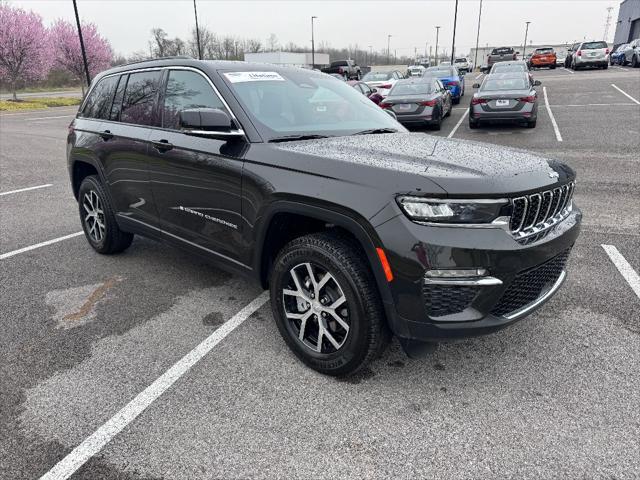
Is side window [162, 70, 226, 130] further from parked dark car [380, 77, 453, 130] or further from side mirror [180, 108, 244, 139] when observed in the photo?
parked dark car [380, 77, 453, 130]

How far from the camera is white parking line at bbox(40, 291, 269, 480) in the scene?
2223 mm

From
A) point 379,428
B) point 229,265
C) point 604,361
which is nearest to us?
point 379,428

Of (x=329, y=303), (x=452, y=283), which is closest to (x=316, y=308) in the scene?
(x=329, y=303)

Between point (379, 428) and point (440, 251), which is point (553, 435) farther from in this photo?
point (440, 251)

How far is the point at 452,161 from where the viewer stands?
102 inches

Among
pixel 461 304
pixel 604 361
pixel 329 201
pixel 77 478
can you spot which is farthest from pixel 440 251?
pixel 77 478

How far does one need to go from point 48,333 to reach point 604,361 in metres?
3.81

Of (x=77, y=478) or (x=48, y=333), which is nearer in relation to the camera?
(x=77, y=478)

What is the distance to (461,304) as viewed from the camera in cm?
236

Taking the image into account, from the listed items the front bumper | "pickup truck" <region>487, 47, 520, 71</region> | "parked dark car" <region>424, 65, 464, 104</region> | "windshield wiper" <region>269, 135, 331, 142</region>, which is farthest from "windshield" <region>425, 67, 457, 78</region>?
"pickup truck" <region>487, 47, 520, 71</region>

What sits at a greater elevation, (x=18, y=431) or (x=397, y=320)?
(x=397, y=320)

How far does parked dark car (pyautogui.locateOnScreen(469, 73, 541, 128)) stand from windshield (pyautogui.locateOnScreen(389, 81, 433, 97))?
1386 millimetres

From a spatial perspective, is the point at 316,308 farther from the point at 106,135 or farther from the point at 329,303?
the point at 106,135

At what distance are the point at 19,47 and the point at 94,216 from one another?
33598 mm
